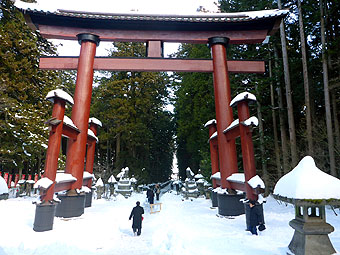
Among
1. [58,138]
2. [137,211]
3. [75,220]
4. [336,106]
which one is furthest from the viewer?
[336,106]

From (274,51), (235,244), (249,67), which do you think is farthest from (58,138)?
(274,51)

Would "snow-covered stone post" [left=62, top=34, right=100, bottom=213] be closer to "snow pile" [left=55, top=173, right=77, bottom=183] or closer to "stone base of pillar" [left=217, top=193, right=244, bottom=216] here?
"snow pile" [left=55, top=173, right=77, bottom=183]

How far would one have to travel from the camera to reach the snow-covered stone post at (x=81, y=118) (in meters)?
9.00

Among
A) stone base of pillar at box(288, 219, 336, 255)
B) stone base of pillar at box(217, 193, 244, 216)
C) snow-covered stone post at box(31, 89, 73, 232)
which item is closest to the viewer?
stone base of pillar at box(288, 219, 336, 255)

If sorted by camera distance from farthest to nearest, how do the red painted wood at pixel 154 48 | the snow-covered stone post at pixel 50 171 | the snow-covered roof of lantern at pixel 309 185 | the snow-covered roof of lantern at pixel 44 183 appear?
the red painted wood at pixel 154 48 → the snow-covered roof of lantern at pixel 44 183 → the snow-covered stone post at pixel 50 171 → the snow-covered roof of lantern at pixel 309 185

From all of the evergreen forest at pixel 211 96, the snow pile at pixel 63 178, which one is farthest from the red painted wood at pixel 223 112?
the snow pile at pixel 63 178

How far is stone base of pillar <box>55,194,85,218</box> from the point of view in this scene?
8.55m

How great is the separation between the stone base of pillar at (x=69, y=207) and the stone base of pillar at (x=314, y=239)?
7425 mm

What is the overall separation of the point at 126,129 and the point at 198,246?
19599mm

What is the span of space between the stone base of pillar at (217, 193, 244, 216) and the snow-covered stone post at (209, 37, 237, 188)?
720 millimetres

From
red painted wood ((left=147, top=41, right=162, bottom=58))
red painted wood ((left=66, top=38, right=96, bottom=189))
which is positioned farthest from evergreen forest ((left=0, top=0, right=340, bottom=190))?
red painted wood ((left=66, top=38, right=96, bottom=189))

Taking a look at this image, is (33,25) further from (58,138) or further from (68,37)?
(58,138)

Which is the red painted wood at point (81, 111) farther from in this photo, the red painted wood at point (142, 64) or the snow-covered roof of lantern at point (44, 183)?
the snow-covered roof of lantern at point (44, 183)

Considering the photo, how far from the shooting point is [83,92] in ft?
32.9
